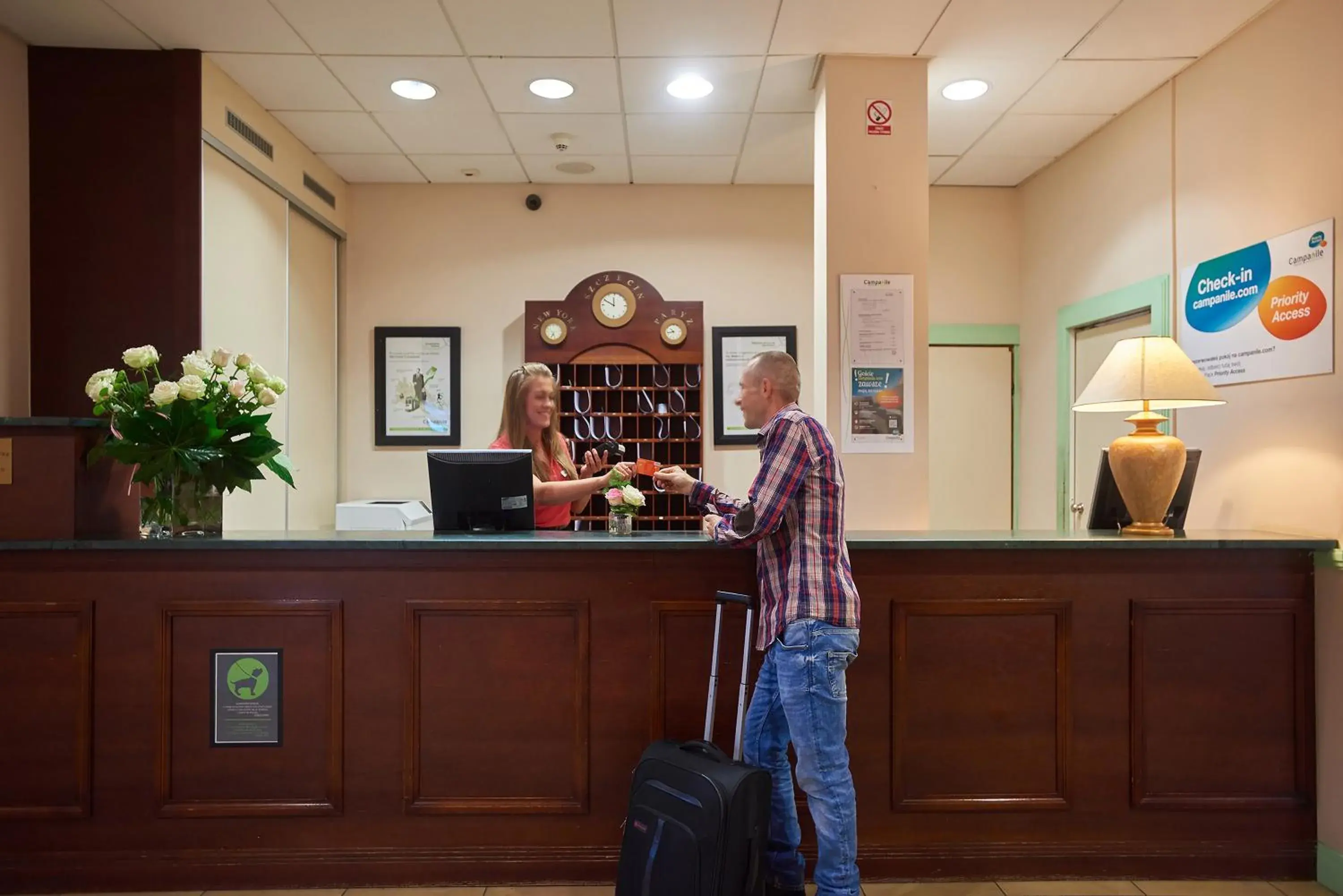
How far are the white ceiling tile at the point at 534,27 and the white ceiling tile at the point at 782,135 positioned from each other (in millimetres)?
991

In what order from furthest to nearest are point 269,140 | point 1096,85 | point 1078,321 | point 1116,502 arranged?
point 1078,321 < point 269,140 < point 1096,85 < point 1116,502

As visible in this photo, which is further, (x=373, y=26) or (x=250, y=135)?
(x=250, y=135)

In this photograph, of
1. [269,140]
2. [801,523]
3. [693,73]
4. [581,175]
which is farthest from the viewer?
[581,175]

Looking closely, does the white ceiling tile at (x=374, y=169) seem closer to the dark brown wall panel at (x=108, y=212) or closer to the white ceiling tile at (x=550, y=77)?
the white ceiling tile at (x=550, y=77)

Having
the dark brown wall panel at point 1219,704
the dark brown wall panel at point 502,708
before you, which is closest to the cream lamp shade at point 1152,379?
the dark brown wall panel at point 1219,704

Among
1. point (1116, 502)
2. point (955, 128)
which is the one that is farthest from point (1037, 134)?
point (1116, 502)

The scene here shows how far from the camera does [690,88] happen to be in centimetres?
358

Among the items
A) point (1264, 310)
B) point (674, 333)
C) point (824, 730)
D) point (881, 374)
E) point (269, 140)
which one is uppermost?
point (269, 140)

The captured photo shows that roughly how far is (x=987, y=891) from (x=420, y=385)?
154 inches

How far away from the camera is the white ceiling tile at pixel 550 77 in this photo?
336 centimetres

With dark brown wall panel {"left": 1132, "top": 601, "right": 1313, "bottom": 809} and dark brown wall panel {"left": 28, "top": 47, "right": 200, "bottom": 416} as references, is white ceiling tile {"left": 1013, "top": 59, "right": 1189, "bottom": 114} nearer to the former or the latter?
dark brown wall panel {"left": 1132, "top": 601, "right": 1313, "bottom": 809}

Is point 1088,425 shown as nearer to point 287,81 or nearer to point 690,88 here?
point 690,88

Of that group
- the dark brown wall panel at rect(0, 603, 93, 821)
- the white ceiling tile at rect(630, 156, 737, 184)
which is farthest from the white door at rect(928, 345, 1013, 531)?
the dark brown wall panel at rect(0, 603, 93, 821)

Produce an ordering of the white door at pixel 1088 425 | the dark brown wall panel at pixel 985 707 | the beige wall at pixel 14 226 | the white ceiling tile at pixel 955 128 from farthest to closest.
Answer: the white door at pixel 1088 425, the white ceiling tile at pixel 955 128, the beige wall at pixel 14 226, the dark brown wall panel at pixel 985 707
